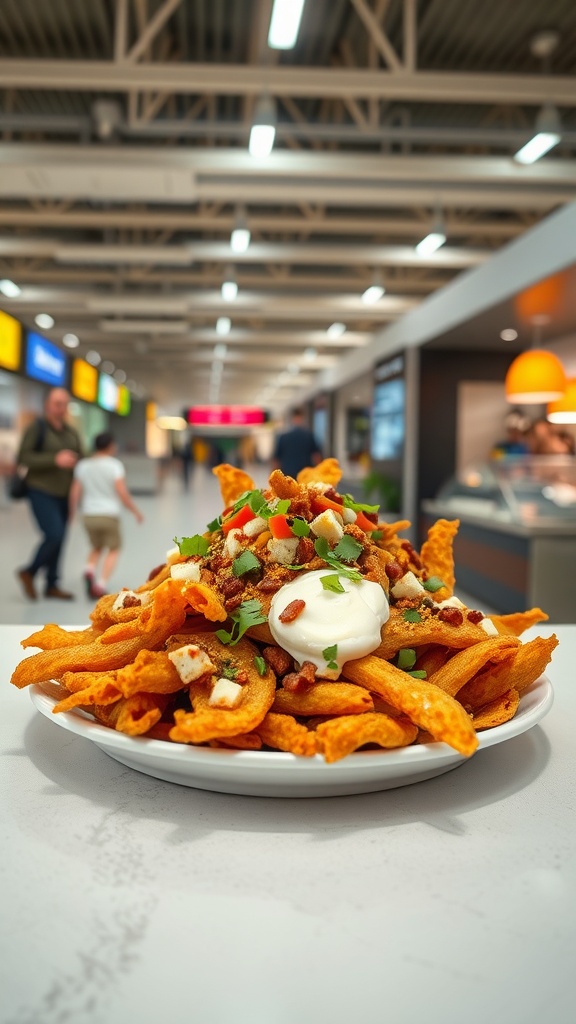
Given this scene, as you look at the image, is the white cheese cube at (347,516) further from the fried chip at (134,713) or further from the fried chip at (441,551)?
the fried chip at (134,713)

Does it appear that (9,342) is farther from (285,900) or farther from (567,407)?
(285,900)

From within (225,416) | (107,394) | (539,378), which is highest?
(225,416)

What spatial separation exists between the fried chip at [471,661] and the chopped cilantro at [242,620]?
0.71 ft

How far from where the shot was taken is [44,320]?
15.8 m

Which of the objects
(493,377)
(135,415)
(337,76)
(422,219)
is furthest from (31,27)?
(135,415)

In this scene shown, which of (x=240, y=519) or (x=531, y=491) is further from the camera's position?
(x=531, y=491)

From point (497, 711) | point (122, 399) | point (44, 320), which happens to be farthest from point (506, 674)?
point (122, 399)

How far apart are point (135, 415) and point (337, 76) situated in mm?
26314

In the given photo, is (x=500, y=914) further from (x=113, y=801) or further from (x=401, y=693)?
(x=113, y=801)

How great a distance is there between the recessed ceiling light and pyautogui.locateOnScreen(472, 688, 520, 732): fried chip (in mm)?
15988

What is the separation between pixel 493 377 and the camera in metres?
11.6

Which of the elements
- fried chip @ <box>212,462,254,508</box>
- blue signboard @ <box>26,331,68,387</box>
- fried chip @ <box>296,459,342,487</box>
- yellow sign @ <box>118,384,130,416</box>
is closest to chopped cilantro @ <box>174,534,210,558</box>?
fried chip @ <box>212,462,254,508</box>

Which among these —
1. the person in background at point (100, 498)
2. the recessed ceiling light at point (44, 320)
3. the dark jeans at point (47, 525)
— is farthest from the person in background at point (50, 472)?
the recessed ceiling light at point (44, 320)

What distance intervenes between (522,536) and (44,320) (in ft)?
41.8
